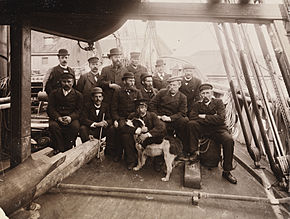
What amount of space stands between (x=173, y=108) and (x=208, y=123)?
797mm

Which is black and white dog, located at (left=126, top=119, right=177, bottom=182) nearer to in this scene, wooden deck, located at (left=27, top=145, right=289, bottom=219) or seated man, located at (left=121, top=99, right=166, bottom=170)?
seated man, located at (left=121, top=99, right=166, bottom=170)

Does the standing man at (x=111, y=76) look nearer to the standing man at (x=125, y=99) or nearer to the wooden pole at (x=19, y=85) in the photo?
the standing man at (x=125, y=99)

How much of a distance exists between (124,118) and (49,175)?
209 centimetres

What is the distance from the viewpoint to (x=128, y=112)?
510 cm

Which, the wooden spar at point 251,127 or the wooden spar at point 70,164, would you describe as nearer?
the wooden spar at point 70,164

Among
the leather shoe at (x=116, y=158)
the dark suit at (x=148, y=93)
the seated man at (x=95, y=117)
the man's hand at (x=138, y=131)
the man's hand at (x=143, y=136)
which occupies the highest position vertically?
the dark suit at (x=148, y=93)

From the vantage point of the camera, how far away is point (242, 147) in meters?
6.21

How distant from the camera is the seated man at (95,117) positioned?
4922mm

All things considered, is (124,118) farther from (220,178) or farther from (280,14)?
(280,14)

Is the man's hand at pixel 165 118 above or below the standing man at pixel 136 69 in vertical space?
below

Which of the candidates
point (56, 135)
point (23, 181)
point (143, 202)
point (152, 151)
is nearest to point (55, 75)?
point (56, 135)

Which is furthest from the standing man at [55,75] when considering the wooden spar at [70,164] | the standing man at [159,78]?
the standing man at [159,78]

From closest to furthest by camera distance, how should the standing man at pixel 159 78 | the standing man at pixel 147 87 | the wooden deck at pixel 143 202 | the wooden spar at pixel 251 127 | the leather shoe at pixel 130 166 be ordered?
the wooden deck at pixel 143 202 < the leather shoe at pixel 130 166 < the wooden spar at pixel 251 127 < the standing man at pixel 147 87 < the standing man at pixel 159 78

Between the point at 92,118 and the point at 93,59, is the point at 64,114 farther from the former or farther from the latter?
the point at 93,59
